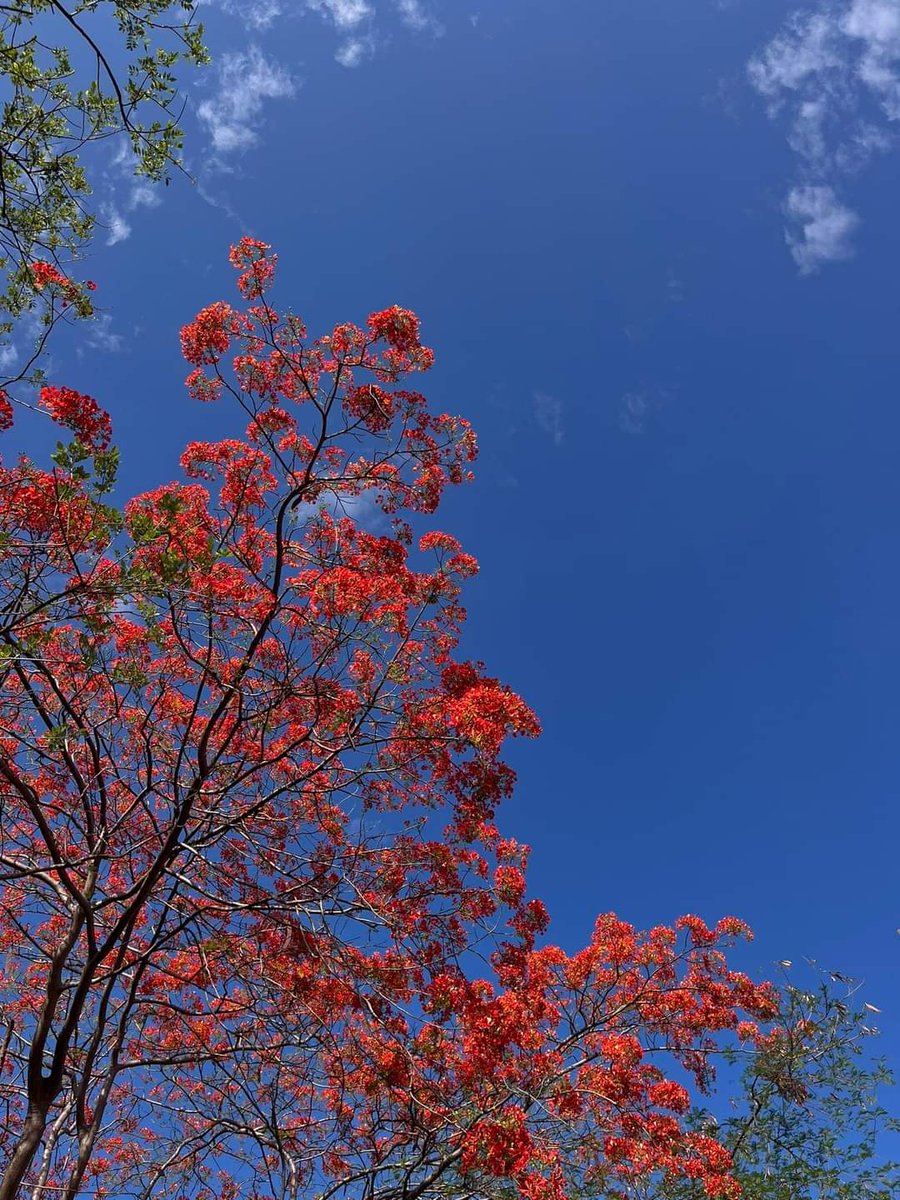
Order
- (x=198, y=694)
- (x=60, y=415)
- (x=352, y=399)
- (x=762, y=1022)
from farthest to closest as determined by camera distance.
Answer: (x=762, y=1022) → (x=352, y=399) → (x=198, y=694) → (x=60, y=415)

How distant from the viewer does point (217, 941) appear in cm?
684

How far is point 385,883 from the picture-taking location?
7805 millimetres

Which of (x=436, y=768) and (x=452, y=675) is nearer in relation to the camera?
(x=436, y=768)

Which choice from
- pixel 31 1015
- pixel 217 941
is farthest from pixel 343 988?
pixel 31 1015

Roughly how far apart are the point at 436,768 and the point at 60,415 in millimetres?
4837

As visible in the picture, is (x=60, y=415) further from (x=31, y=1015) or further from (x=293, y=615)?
(x=31, y=1015)

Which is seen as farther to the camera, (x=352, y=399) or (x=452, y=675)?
(x=452, y=675)

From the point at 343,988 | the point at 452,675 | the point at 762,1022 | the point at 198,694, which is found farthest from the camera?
the point at 762,1022

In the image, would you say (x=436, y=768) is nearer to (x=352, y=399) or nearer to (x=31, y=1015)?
(x=352, y=399)

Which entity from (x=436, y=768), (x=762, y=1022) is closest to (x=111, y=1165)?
(x=436, y=768)

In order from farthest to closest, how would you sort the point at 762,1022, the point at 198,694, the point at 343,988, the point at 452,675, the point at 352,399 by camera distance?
1. the point at 762,1022
2. the point at 452,675
3. the point at 343,988
4. the point at 352,399
5. the point at 198,694

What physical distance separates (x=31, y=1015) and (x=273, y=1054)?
3295mm

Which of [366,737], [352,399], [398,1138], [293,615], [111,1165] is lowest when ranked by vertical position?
[111,1165]

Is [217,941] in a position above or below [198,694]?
below
